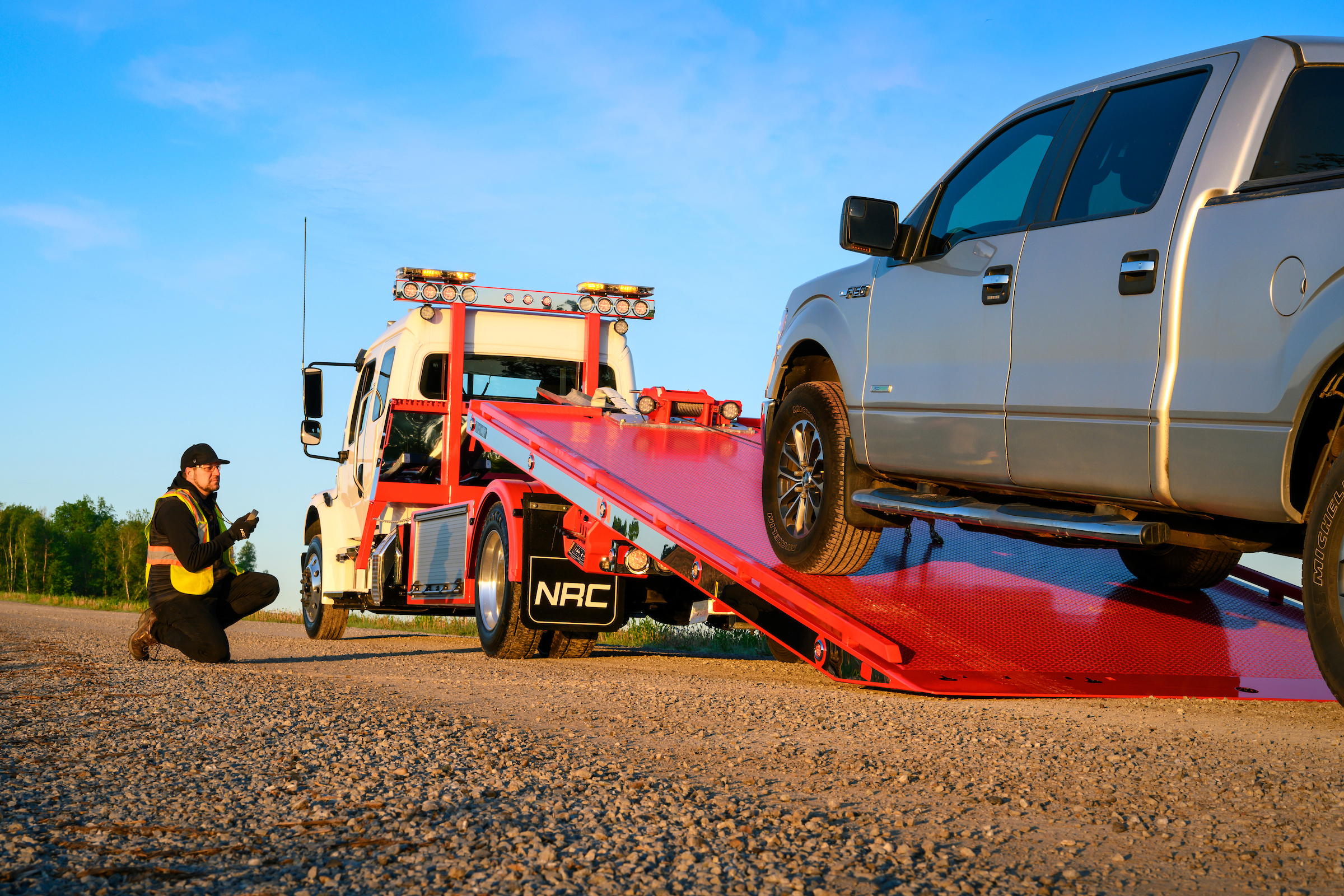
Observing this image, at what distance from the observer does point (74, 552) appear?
83562mm

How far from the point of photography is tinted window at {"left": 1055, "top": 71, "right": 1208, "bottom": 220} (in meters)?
4.30

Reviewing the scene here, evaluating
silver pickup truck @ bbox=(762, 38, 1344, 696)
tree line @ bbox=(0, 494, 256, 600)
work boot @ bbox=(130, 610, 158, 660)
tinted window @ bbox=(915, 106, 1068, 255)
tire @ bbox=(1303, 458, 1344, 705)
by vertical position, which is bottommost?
tree line @ bbox=(0, 494, 256, 600)

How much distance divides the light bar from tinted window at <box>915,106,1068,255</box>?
5640mm

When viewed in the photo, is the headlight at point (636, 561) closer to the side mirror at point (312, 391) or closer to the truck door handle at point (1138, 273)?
the truck door handle at point (1138, 273)

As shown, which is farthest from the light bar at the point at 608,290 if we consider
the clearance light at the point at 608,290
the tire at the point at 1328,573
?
the tire at the point at 1328,573

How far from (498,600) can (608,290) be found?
11.9 ft

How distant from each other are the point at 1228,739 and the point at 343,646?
8.80 m

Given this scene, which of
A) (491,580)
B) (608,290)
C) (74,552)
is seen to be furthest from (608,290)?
(74,552)

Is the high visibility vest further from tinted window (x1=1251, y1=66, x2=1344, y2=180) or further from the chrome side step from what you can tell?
tinted window (x1=1251, y1=66, x2=1344, y2=180)

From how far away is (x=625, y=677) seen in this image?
6.92 meters

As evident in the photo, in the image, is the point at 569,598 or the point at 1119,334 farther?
the point at 569,598

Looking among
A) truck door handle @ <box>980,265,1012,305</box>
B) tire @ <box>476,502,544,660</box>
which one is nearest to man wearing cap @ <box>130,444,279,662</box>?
tire @ <box>476,502,544,660</box>

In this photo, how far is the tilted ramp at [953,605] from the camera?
205 inches

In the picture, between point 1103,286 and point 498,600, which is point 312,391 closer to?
point 498,600
